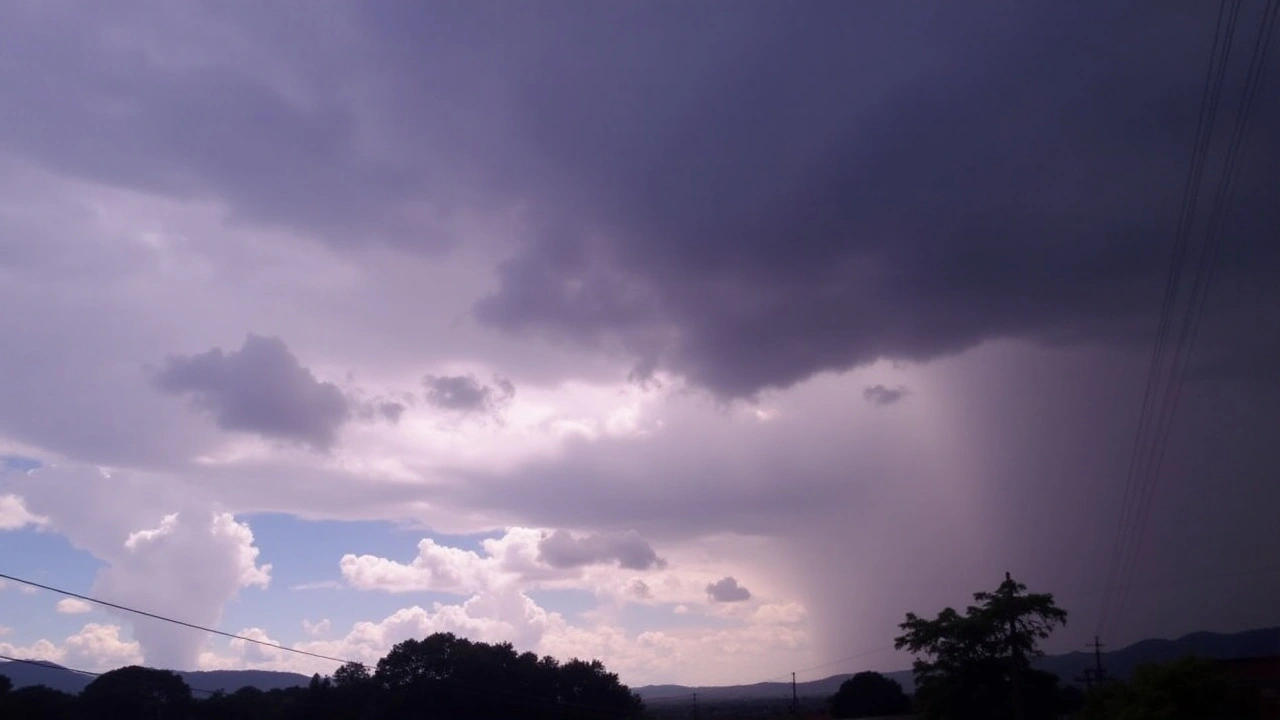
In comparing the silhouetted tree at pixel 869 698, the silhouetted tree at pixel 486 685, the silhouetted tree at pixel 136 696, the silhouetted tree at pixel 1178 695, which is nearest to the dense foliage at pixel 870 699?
the silhouetted tree at pixel 869 698

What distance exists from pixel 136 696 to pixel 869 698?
68.4m

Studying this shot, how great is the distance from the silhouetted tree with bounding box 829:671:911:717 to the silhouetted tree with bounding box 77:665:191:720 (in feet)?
203

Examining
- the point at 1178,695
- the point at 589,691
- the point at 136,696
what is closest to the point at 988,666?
the point at 1178,695

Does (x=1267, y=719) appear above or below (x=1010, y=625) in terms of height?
below

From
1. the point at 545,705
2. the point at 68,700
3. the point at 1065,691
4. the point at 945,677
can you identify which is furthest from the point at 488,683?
the point at 1065,691

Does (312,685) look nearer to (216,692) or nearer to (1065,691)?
(216,692)

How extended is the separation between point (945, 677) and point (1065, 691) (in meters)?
14.8

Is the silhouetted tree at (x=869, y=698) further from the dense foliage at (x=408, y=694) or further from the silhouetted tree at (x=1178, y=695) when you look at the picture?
the silhouetted tree at (x=1178, y=695)

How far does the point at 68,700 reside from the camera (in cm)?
7956

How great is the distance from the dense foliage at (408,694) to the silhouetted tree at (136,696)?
85mm

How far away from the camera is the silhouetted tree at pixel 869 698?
333 feet

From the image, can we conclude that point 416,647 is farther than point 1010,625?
Yes

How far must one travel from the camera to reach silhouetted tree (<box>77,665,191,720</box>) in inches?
3290

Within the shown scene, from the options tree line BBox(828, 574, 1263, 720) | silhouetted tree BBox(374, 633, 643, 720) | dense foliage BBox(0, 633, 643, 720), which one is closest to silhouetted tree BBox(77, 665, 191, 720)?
dense foliage BBox(0, 633, 643, 720)
